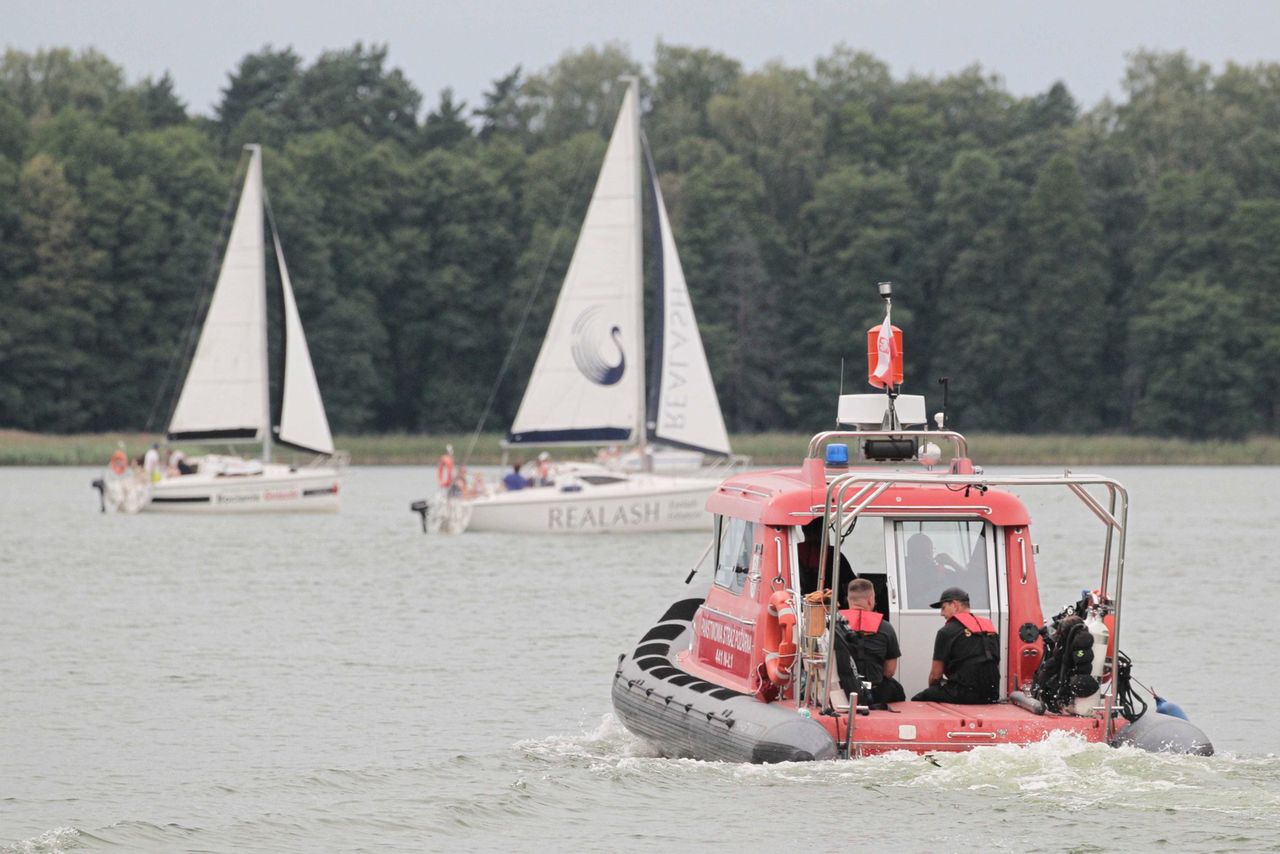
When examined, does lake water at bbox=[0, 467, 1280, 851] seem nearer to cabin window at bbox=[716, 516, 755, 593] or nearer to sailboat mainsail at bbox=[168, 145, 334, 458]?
cabin window at bbox=[716, 516, 755, 593]

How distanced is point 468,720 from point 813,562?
5.38 meters

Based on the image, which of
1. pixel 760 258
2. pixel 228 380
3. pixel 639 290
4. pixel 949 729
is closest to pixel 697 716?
pixel 949 729

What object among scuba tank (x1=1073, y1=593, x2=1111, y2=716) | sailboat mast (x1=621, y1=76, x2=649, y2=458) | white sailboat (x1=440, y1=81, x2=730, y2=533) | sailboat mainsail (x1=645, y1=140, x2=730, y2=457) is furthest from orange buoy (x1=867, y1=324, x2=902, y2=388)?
sailboat mast (x1=621, y1=76, x2=649, y2=458)

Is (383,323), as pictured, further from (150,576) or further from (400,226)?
(150,576)

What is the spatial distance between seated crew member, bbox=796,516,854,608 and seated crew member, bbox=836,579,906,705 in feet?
2.53

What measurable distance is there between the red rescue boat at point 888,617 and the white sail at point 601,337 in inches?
1074

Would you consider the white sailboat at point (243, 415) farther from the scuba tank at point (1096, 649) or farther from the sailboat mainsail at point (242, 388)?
the scuba tank at point (1096, 649)

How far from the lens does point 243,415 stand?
54375 mm

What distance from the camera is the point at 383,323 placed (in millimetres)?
103625

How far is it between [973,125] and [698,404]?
233ft

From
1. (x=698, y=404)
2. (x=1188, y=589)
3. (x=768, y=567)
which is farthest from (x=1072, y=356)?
(x=768, y=567)

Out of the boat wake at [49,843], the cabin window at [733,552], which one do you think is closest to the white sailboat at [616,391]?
the cabin window at [733,552]

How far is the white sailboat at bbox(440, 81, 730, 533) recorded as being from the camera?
43.6 meters

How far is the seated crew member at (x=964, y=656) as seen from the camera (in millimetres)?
15336
